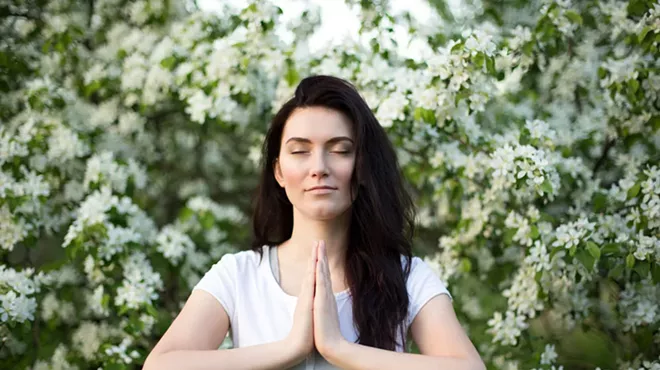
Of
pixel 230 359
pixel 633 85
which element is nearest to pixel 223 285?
pixel 230 359

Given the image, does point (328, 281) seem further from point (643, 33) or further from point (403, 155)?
point (403, 155)

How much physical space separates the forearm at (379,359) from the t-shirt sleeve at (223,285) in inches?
14.1

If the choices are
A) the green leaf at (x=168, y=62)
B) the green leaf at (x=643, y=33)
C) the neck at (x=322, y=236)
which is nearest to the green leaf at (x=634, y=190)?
the green leaf at (x=643, y=33)

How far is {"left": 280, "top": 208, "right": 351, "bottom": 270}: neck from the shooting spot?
6.56 ft

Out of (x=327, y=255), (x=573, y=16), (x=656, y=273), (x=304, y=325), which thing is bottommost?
(x=304, y=325)

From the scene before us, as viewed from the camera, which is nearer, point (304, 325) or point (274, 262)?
point (304, 325)

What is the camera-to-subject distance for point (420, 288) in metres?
1.96

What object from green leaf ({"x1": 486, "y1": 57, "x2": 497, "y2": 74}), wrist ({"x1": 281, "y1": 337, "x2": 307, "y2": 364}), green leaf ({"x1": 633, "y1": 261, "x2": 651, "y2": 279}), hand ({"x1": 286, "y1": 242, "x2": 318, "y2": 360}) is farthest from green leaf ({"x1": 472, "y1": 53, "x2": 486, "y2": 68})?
wrist ({"x1": 281, "y1": 337, "x2": 307, "y2": 364})

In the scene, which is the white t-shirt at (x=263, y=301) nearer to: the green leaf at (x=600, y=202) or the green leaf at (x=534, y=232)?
the green leaf at (x=534, y=232)

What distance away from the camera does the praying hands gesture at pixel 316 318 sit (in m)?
1.77

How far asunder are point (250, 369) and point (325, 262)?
329 millimetres

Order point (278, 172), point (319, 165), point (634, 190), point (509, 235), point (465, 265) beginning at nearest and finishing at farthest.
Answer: point (319, 165)
point (278, 172)
point (634, 190)
point (509, 235)
point (465, 265)

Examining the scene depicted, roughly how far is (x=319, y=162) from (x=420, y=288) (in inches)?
17.8

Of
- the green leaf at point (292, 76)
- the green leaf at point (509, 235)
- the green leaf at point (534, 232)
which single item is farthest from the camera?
the green leaf at point (292, 76)
